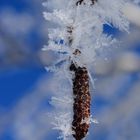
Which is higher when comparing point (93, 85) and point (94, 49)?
point (94, 49)

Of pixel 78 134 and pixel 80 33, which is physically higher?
pixel 80 33

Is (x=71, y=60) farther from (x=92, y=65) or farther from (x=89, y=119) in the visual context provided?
(x=89, y=119)

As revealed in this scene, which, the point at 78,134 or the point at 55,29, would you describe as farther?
the point at 55,29

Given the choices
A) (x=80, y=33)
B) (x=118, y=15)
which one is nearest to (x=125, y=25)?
(x=118, y=15)

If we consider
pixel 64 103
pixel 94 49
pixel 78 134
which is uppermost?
pixel 94 49

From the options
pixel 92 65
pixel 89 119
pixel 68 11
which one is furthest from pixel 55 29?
pixel 89 119

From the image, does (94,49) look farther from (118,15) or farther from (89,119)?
(89,119)
